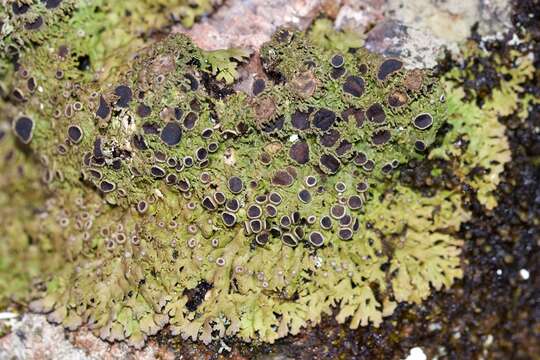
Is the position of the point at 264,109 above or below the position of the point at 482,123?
below

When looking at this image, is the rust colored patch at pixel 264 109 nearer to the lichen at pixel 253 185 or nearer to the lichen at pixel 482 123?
the lichen at pixel 253 185

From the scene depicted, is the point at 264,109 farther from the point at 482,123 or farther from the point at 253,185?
the point at 482,123

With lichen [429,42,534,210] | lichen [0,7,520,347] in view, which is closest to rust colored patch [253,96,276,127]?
lichen [0,7,520,347]

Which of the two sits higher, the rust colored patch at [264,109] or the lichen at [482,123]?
the lichen at [482,123]

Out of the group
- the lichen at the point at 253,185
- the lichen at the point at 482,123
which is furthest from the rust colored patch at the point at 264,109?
the lichen at the point at 482,123

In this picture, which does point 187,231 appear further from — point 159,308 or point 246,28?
point 246,28

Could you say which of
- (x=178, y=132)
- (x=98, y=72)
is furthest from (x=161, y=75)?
(x=98, y=72)

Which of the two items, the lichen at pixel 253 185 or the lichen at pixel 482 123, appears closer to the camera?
the lichen at pixel 253 185

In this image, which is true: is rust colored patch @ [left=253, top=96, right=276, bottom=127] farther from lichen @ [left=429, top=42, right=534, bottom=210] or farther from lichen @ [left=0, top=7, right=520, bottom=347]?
lichen @ [left=429, top=42, right=534, bottom=210]

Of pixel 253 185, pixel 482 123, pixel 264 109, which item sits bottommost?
pixel 253 185

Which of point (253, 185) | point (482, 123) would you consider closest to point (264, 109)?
point (253, 185)
